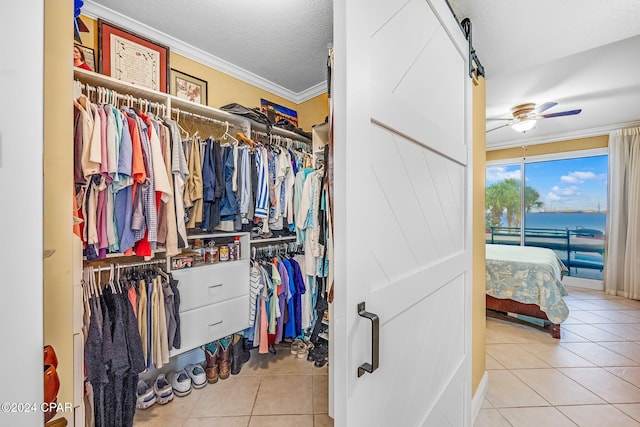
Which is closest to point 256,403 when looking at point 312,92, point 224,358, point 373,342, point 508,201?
point 224,358

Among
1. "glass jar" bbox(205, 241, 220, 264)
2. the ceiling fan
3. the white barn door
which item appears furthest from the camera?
the ceiling fan

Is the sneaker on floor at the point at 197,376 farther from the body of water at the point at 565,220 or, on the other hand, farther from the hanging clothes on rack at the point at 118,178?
the body of water at the point at 565,220

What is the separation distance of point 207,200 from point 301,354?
1.54 metres

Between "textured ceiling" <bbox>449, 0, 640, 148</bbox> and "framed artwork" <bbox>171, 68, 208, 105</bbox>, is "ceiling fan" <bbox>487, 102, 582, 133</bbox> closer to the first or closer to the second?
"textured ceiling" <bbox>449, 0, 640, 148</bbox>

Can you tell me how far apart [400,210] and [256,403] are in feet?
5.68

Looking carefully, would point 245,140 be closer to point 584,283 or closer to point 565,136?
point 565,136

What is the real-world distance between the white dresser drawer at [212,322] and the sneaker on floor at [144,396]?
0.29 metres

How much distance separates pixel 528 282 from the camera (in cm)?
281

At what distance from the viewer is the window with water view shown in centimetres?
432

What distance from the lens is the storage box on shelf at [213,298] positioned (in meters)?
1.79

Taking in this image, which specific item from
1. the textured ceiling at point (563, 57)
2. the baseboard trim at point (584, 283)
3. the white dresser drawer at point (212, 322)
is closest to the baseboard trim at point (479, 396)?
the white dresser drawer at point (212, 322)

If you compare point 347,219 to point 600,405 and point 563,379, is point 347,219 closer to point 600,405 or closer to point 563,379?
point 600,405

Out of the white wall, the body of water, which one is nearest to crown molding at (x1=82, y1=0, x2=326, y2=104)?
the white wall

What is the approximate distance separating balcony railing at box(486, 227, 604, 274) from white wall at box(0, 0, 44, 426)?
6200mm
